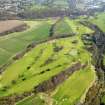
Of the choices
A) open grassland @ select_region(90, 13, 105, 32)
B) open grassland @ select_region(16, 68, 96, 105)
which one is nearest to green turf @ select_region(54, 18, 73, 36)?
open grassland @ select_region(90, 13, 105, 32)

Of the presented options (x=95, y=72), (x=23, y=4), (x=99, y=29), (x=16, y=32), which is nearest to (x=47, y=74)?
(x=95, y=72)

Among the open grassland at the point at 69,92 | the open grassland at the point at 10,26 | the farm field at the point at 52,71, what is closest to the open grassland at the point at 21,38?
the open grassland at the point at 10,26

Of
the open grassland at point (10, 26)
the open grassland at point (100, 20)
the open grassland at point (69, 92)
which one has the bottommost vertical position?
the open grassland at point (100, 20)

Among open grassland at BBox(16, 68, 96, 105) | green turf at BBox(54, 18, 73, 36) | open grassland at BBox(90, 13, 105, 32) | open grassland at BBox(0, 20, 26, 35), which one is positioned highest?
open grassland at BBox(16, 68, 96, 105)

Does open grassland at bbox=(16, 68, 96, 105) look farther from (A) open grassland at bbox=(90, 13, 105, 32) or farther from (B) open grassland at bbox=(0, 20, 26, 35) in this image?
(A) open grassland at bbox=(90, 13, 105, 32)

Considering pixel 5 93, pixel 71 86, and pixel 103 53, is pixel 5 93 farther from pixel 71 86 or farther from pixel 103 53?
pixel 103 53

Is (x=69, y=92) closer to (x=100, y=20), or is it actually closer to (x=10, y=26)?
(x=10, y=26)

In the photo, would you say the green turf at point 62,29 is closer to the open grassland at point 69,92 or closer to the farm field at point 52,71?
the farm field at point 52,71
